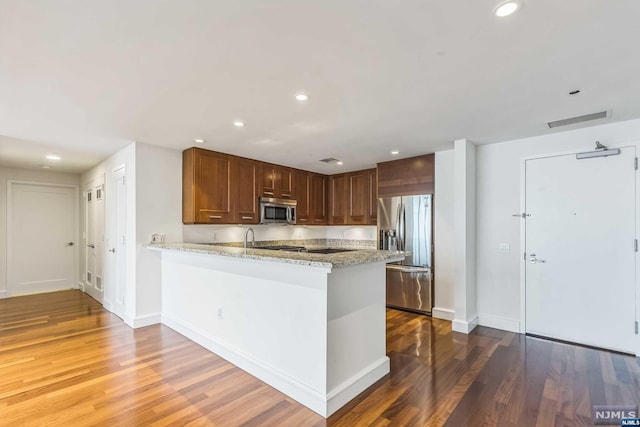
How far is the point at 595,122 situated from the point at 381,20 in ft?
10.0

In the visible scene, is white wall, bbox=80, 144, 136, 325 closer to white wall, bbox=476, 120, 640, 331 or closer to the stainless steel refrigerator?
the stainless steel refrigerator

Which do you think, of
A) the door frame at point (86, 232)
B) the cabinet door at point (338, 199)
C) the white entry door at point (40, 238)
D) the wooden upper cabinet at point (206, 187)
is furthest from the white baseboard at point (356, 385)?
the white entry door at point (40, 238)

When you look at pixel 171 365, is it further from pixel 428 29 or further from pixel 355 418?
pixel 428 29

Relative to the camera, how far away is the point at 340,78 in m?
2.22

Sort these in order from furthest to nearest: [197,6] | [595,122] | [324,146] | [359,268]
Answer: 1. [324,146]
2. [595,122]
3. [359,268]
4. [197,6]

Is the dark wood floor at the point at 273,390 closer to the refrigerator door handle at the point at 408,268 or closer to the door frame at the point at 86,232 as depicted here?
the refrigerator door handle at the point at 408,268

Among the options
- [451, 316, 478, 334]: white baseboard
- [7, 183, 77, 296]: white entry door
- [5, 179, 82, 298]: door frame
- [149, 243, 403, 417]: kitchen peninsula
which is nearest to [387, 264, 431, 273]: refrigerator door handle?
[451, 316, 478, 334]: white baseboard

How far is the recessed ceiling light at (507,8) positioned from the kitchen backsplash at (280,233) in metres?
4.28

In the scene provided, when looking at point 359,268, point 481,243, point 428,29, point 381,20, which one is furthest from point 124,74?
point 481,243

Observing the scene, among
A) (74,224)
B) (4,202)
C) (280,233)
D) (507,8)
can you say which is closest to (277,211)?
(280,233)

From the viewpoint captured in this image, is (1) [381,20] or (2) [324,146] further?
(2) [324,146]

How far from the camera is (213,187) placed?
4418 millimetres

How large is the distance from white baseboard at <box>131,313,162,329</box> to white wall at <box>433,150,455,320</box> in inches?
153

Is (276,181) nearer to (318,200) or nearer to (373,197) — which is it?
(318,200)
